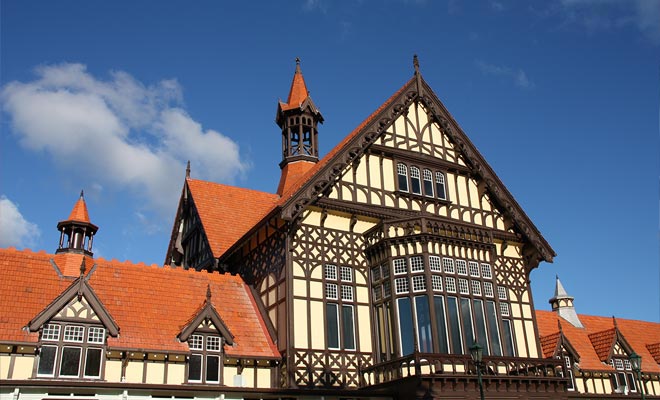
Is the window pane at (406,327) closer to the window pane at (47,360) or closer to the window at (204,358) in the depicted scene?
the window at (204,358)

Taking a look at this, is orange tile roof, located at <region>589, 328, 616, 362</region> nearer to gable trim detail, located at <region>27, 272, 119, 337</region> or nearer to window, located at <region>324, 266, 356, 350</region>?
window, located at <region>324, 266, 356, 350</region>

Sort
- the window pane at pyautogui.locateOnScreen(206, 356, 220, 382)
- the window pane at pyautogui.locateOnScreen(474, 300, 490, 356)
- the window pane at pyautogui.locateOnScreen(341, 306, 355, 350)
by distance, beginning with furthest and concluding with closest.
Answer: the window pane at pyautogui.locateOnScreen(474, 300, 490, 356), the window pane at pyautogui.locateOnScreen(341, 306, 355, 350), the window pane at pyautogui.locateOnScreen(206, 356, 220, 382)

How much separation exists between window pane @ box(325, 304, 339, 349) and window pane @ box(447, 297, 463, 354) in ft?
14.3

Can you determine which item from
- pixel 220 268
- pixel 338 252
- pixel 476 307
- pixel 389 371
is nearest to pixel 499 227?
pixel 476 307

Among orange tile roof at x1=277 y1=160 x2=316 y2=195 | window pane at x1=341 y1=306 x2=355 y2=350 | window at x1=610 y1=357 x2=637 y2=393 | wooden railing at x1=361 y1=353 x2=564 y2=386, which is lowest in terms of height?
wooden railing at x1=361 y1=353 x2=564 y2=386

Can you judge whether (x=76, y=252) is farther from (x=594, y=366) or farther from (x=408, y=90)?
(x=594, y=366)

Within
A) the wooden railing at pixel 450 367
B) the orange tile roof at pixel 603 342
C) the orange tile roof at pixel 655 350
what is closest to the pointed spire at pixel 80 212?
the wooden railing at pixel 450 367

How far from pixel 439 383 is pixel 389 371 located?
2.24 meters

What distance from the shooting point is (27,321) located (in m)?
20.7

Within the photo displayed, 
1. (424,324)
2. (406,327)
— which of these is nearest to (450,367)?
(424,324)

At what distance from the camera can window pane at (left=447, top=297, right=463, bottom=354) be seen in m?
24.0

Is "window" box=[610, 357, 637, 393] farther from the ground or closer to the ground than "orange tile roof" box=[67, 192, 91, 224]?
closer to the ground

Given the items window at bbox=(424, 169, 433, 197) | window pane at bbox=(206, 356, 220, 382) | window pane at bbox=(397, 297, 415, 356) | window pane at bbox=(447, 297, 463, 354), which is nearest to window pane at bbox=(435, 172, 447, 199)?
window at bbox=(424, 169, 433, 197)

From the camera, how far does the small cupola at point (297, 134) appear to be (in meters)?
36.2
